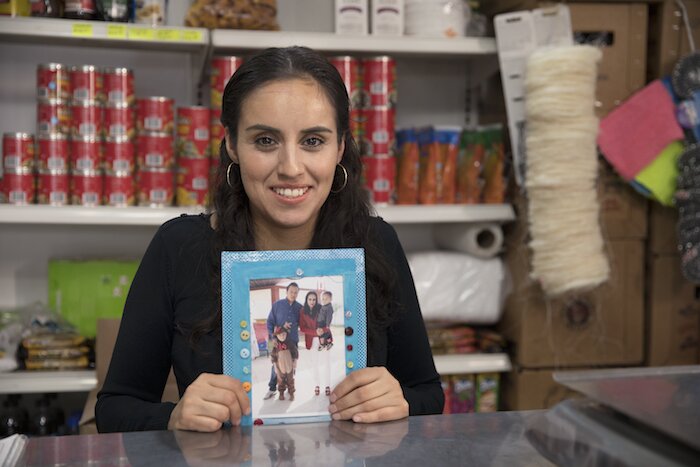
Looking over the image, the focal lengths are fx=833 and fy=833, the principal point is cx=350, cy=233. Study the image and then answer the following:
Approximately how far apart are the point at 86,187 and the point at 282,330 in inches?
59.3

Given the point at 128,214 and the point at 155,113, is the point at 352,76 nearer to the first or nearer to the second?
the point at 155,113

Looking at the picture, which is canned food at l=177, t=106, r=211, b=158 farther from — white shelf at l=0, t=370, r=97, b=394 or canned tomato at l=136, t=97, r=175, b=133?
white shelf at l=0, t=370, r=97, b=394

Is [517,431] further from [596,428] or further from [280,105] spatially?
[280,105]

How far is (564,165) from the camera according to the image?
2320 millimetres

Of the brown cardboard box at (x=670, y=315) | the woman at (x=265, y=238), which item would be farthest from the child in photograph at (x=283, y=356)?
the brown cardboard box at (x=670, y=315)

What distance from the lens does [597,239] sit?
2377mm

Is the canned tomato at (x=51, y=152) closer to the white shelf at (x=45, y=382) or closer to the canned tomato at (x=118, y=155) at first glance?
the canned tomato at (x=118, y=155)

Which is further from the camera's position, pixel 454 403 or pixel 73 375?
pixel 454 403

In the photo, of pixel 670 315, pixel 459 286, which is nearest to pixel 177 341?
pixel 459 286

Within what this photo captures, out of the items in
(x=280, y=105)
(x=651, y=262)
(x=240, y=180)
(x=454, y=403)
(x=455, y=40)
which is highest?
(x=455, y=40)

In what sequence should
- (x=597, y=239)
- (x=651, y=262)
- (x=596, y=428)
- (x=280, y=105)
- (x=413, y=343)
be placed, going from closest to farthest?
(x=596, y=428)
(x=280, y=105)
(x=413, y=343)
(x=597, y=239)
(x=651, y=262)

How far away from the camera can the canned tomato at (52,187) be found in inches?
92.7

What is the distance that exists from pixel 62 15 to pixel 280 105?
54.0 inches

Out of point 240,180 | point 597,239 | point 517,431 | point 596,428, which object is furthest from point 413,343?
point 597,239
